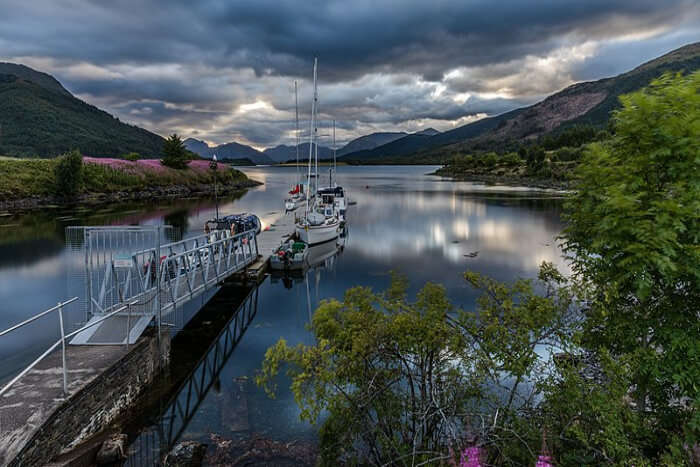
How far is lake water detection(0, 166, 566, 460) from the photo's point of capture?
12.7 m

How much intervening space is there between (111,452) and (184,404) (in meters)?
3.24

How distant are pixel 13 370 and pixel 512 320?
51.2 feet

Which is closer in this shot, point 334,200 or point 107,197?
point 334,200

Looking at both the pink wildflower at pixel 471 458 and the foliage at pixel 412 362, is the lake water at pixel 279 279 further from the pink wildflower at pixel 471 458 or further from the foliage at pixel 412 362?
the pink wildflower at pixel 471 458

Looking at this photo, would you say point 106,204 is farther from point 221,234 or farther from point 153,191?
point 221,234

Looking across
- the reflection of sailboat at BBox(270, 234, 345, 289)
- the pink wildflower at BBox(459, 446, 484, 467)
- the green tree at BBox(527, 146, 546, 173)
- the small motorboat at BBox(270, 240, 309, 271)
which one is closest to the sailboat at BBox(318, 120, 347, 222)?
the reflection of sailboat at BBox(270, 234, 345, 289)

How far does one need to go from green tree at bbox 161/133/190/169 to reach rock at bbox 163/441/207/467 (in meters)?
85.8

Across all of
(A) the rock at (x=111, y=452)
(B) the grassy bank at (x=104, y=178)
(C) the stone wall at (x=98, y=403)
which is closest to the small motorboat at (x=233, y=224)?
(C) the stone wall at (x=98, y=403)

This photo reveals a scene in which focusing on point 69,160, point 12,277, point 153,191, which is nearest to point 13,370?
point 12,277

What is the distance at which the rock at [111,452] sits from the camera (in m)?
8.64

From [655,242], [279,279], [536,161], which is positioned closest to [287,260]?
[279,279]

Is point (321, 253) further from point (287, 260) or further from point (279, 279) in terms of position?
point (279, 279)

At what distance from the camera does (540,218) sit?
164 feet

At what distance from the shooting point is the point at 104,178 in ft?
224
